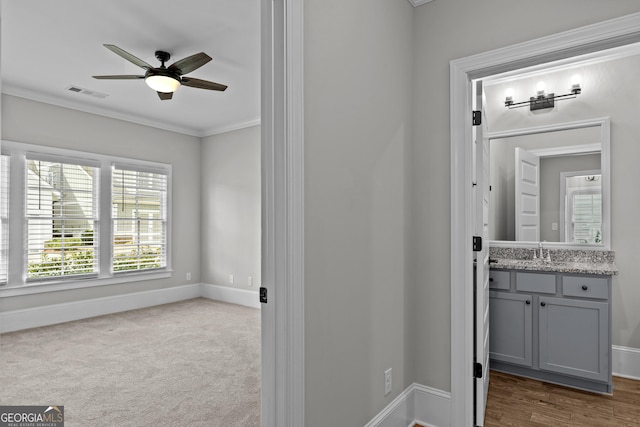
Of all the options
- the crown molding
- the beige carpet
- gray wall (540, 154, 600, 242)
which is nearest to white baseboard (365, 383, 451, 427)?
the beige carpet

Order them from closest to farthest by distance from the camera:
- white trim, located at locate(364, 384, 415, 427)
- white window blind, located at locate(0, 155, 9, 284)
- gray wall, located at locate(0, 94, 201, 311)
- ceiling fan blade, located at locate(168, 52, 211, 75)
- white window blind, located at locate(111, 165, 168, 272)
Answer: white trim, located at locate(364, 384, 415, 427), ceiling fan blade, located at locate(168, 52, 211, 75), white window blind, located at locate(0, 155, 9, 284), gray wall, located at locate(0, 94, 201, 311), white window blind, located at locate(111, 165, 168, 272)

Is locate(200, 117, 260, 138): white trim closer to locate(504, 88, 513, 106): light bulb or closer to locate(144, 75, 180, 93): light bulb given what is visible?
locate(144, 75, 180, 93): light bulb

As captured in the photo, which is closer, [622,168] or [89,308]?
[622,168]

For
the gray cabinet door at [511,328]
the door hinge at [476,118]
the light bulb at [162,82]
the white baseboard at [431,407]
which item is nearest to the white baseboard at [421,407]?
the white baseboard at [431,407]

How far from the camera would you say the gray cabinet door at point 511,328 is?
3102 mm

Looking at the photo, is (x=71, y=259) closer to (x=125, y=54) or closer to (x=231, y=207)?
(x=231, y=207)

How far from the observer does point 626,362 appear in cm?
311

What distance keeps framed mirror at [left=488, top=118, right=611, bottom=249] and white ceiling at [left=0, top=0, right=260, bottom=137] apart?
8.35ft

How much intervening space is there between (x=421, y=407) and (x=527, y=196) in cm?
220

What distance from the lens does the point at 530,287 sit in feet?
10.2

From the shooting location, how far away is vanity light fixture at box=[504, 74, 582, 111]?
3.36 meters

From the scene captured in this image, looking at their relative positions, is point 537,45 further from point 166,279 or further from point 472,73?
point 166,279

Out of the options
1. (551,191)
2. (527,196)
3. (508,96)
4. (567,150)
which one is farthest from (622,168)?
(508,96)

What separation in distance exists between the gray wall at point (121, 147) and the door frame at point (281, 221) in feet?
13.7
